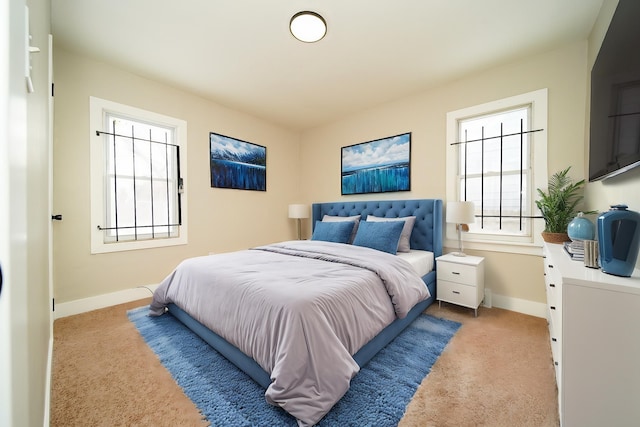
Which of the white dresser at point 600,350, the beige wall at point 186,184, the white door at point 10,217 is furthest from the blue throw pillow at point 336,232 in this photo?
the white door at point 10,217

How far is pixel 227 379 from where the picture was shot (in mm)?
1552

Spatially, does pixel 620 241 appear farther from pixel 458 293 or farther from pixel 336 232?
pixel 336 232

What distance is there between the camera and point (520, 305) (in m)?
2.56

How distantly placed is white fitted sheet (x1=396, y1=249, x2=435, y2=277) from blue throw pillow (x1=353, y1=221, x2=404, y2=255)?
0.18 m

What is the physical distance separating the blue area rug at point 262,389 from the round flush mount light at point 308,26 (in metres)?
2.63

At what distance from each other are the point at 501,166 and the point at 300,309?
2.78m

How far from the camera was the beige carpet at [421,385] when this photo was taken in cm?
129

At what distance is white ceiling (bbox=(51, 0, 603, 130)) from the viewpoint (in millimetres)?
1937

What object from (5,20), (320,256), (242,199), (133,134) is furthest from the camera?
(242,199)

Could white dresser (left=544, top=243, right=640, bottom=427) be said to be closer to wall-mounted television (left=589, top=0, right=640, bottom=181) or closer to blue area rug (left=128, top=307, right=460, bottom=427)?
wall-mounted television (left=589, top=0, right=640, bottom=181)

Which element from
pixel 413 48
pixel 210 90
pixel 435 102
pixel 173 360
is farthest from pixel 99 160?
pixel 435 102

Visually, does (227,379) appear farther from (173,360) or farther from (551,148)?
(551,148)

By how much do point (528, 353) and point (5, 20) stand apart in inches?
115

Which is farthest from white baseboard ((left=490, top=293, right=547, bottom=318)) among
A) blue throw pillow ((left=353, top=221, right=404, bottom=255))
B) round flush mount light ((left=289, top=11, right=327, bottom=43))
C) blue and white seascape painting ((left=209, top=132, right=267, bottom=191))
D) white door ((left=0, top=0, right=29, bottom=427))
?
blue and white seascape painting ((left=209, top=132, right=267, bottom=191))
